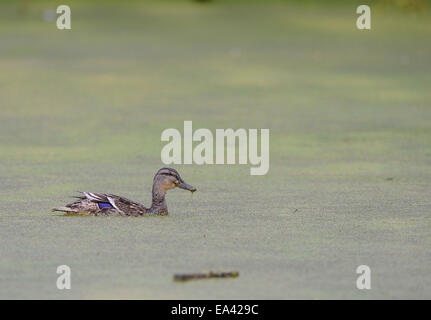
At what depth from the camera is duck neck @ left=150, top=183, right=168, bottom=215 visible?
17.4 ft

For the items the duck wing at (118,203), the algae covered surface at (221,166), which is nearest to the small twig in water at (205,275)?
the algae covered surface at (221,166)

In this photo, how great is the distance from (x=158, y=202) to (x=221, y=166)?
1.45 m

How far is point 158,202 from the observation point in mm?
5320

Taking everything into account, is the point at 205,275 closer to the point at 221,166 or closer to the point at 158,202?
the point at 158,202

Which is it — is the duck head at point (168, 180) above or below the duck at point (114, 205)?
above

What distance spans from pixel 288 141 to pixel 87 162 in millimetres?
1403

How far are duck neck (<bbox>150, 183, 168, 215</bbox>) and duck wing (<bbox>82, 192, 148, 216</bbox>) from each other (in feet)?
0.16

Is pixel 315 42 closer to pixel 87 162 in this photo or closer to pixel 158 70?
pixel 158 70

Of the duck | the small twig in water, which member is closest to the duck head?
the duck

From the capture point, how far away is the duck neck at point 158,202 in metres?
5.30

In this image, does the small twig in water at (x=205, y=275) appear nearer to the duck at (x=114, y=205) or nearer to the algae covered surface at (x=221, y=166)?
the algae covered surface at (x=221, y=166)

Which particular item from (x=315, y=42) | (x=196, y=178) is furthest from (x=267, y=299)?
(x=315, y=42)

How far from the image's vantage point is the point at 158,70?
10781 mm

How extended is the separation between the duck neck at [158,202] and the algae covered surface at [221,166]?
0.14ft
